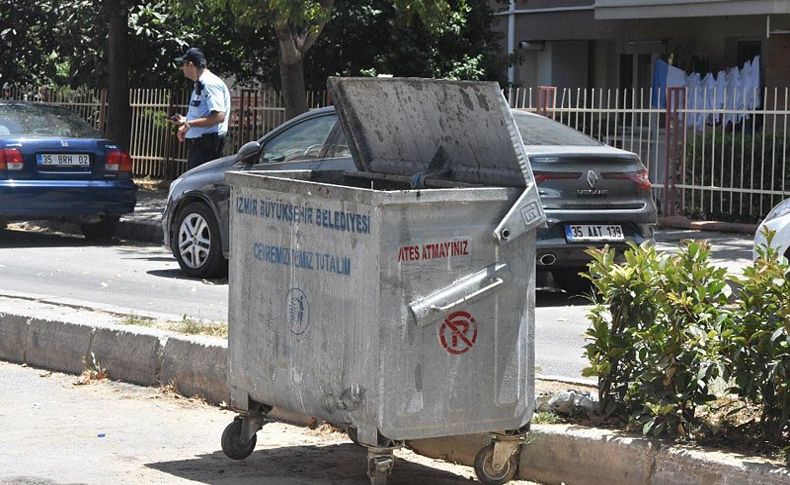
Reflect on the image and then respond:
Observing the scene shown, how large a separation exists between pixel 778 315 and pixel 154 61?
64.4 ft

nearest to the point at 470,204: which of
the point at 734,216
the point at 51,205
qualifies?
the point at 51,205

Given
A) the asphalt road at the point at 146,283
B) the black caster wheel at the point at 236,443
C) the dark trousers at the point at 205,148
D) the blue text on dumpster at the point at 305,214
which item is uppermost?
the dark trousers at the point at 205,148

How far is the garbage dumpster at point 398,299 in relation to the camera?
516 centimetres

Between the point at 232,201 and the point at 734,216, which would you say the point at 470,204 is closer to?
the point at 232,201

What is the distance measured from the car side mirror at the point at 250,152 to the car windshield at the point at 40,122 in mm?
4176

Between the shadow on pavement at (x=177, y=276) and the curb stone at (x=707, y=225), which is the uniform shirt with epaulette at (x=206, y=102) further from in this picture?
the curb stone at (x=707, y=225)

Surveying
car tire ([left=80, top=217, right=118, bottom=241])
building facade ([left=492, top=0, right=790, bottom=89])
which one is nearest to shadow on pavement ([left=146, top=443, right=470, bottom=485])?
car tire ([left=80, top=217, right=118, bottom=241])

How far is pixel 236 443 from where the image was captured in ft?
19.6

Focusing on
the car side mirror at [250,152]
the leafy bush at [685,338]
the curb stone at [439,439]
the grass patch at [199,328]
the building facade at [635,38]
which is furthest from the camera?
the building facade at [635,38]

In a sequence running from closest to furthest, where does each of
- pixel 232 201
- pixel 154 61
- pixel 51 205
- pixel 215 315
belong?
pixel 232 201 < pixel 215 315 < pixel 51 205 < pixel 154 61

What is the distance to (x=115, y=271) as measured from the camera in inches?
507

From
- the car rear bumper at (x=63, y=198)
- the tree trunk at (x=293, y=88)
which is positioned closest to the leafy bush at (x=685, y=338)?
the car rear bumper at (x=63, y=198)

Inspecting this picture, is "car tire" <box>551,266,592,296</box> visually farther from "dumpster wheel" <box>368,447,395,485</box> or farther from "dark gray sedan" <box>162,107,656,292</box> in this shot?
"dumpster wheel" <box>368,447,395,485</box>

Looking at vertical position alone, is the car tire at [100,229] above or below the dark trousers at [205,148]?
below
